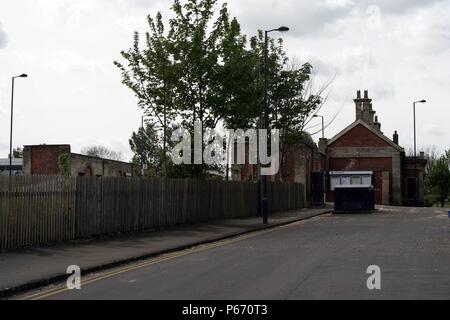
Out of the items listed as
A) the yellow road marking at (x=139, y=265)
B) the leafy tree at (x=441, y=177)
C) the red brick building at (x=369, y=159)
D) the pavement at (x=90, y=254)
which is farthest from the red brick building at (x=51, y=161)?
the leafy tree at (x=441, y=177)

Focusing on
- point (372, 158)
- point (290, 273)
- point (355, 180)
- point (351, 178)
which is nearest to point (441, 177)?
point (372, 158)

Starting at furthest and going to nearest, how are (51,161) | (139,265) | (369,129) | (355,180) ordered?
1. (369,129)
2. (355,180)
3. (51,161)
4. (139,265)

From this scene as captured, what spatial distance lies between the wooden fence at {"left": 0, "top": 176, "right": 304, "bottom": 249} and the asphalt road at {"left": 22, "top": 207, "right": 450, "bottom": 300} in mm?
3939

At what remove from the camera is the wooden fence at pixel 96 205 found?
16.7 meters

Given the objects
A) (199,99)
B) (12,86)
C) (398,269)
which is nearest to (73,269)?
(398,269)

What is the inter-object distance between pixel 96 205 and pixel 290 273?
962cm

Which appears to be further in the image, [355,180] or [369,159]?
[369,159]

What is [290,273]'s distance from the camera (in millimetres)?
12109

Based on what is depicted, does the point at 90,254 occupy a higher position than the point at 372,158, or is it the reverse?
the point at 372,158

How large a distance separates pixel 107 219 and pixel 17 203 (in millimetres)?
4443

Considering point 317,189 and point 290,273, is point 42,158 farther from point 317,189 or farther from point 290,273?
point 290,273

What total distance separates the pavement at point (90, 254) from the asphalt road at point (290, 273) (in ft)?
2.25

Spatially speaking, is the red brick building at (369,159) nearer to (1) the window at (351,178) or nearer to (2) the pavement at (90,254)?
(1) the window at (351,178)

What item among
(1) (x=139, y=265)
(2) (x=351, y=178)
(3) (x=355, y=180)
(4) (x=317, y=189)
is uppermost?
(2) (x=351, y=178)
